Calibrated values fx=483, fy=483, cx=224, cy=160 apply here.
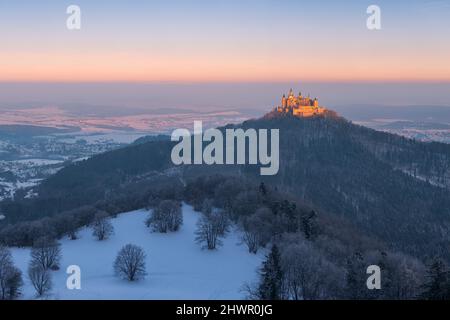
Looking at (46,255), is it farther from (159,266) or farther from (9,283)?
(159,266)

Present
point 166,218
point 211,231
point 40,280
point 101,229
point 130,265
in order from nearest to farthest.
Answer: point 40,280
point 130,265
point 211,231
point 101,229
point 166,218

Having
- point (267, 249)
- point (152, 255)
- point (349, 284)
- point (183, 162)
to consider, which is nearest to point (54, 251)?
point (152, 255)

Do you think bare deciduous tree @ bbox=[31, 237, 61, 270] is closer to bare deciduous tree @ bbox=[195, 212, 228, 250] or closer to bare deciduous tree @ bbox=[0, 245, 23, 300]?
bare deciduous tree @ bbox=[0, 245, 23, 300]

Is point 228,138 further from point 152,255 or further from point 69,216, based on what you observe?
point 152,255

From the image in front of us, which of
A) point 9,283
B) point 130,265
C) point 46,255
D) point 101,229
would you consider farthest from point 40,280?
point 101,229
